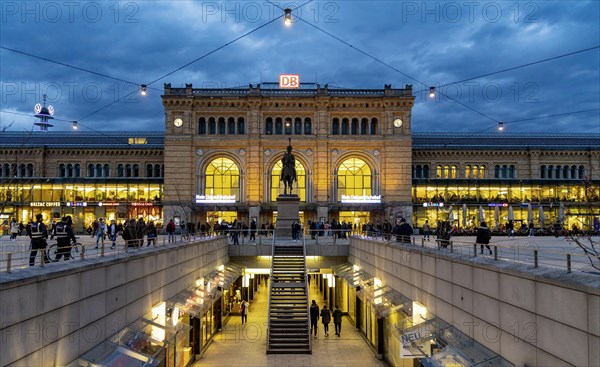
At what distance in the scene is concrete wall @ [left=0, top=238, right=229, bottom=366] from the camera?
32.4 ft

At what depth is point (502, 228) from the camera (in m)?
50.4

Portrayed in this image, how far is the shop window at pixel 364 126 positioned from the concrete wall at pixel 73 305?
1740 inches

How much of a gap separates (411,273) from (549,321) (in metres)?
10.0

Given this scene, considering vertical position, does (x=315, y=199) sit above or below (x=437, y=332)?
above

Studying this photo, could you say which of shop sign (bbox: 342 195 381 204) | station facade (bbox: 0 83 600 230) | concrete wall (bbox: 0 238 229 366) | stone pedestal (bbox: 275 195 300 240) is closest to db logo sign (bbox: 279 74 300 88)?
station facade (bbox: 0 83 600 230)

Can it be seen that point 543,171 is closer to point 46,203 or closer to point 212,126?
point 212,126

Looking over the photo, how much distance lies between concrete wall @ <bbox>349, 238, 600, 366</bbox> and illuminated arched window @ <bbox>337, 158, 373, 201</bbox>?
42.0 meters

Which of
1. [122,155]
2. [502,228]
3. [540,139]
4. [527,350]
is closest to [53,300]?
[527,350]

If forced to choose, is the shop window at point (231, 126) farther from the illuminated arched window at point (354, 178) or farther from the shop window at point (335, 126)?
the illuminated arched window at point (354, 178)

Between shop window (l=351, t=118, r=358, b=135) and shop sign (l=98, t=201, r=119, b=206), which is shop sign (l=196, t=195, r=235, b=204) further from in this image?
shop window (l=351, t=118, r=358, b=135)

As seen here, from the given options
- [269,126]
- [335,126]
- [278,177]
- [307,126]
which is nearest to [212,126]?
[269,126]

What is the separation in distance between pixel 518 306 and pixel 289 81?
170 ft

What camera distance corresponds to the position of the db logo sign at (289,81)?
60.8m

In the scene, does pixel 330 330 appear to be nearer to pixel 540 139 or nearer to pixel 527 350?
pixel 527 350
